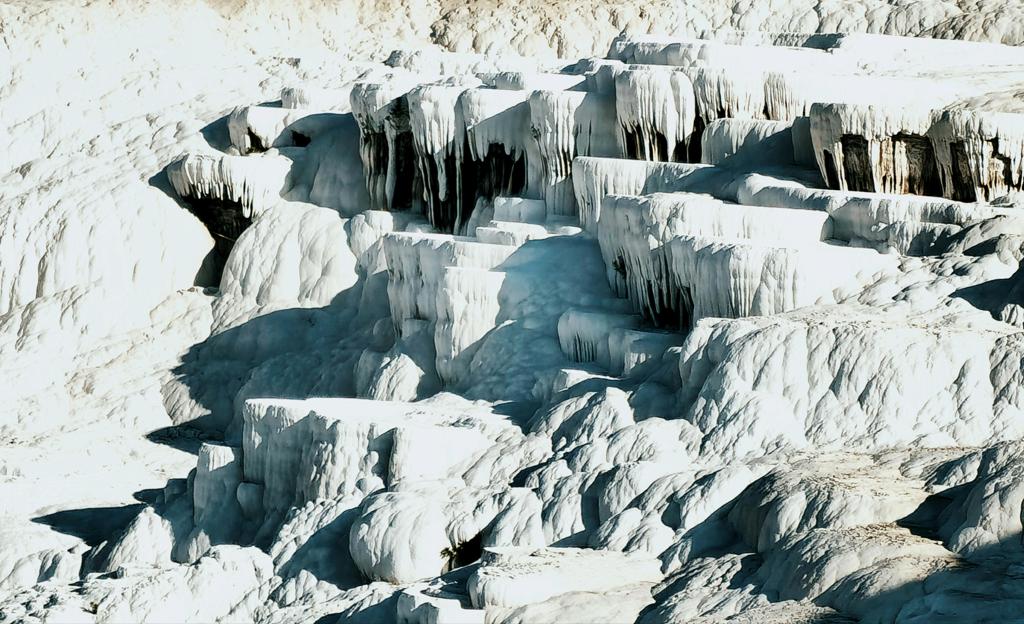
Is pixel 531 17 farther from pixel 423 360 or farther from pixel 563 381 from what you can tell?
pixel 563 381

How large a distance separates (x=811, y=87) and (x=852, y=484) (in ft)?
33.3

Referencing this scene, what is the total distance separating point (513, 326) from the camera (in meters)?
24.7

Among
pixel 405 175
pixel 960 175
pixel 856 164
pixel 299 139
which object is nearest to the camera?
pixel 960 175

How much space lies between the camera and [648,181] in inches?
1042

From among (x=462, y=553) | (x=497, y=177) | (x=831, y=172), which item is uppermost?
(x=831, y=172)

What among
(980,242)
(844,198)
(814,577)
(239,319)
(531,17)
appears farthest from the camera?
(531,17)

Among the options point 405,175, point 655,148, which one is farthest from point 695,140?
point 405,175

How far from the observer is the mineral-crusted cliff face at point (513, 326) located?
59.7 ft

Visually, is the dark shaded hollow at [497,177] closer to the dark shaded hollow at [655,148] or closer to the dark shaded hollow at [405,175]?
the dark shaded hollow at [405,175]

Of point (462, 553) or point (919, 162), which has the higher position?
point (919, 162)

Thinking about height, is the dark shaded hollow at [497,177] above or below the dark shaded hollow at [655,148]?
below

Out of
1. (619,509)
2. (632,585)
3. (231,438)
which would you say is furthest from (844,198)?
(231,438)

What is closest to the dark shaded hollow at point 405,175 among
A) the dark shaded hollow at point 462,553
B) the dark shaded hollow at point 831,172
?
the dark shaded hollow at point 831,172

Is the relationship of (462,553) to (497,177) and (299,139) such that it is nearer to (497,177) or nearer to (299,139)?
(497,177)
